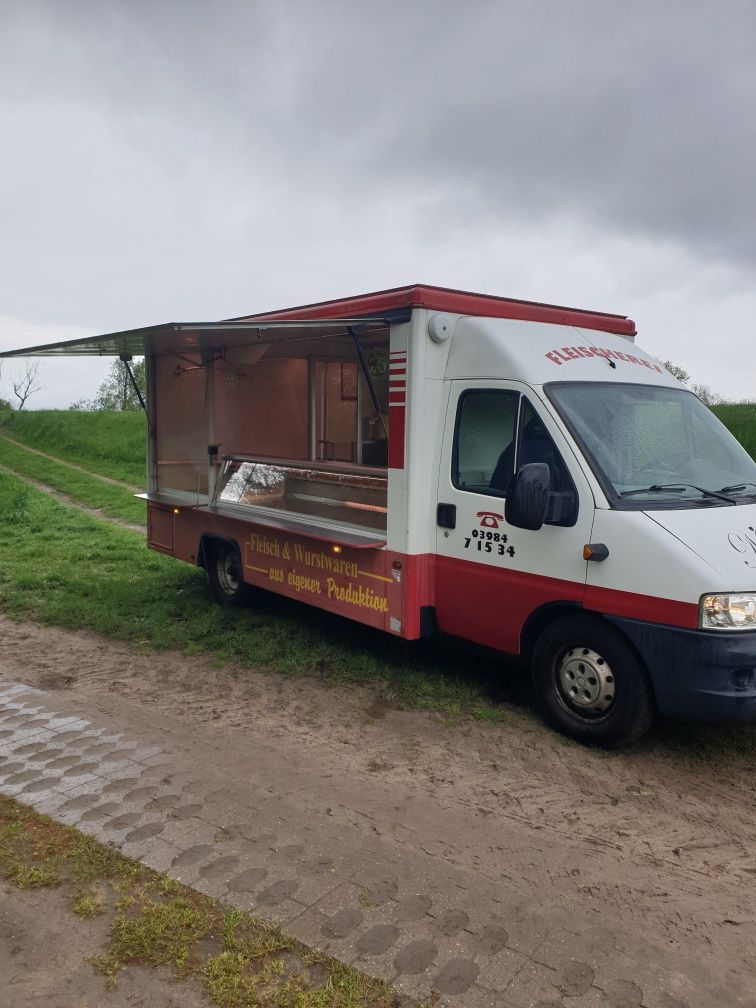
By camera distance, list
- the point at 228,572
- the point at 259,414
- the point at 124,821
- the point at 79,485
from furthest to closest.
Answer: the point at 79,485, the point at 259,414, the point at 228,572, the point at 124,821

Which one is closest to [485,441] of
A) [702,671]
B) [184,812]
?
[702,671]

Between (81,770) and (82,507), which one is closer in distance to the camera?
(81,770)

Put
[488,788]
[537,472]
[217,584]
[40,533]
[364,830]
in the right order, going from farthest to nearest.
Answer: [40,533], [217,584], [537,472], [488,788], [364,830]

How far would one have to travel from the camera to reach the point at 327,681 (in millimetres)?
6238

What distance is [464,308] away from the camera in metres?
5.71

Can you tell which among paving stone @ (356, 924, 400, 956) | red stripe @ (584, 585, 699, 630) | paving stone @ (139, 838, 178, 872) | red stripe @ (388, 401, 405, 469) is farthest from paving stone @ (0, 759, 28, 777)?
red stripe @ (584, 585, 699, 630)

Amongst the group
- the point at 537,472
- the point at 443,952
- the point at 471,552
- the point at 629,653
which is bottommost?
the point at 443,952

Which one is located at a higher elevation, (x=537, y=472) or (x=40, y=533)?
(x=537, y=472)

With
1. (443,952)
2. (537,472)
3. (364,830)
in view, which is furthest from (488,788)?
(537,472)

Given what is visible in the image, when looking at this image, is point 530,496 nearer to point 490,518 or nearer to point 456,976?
point 490,518

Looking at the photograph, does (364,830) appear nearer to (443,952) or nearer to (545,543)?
(443,952)

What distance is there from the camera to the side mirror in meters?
4.79

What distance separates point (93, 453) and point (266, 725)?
23867 mm

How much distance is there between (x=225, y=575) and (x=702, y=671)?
5.14 meters
